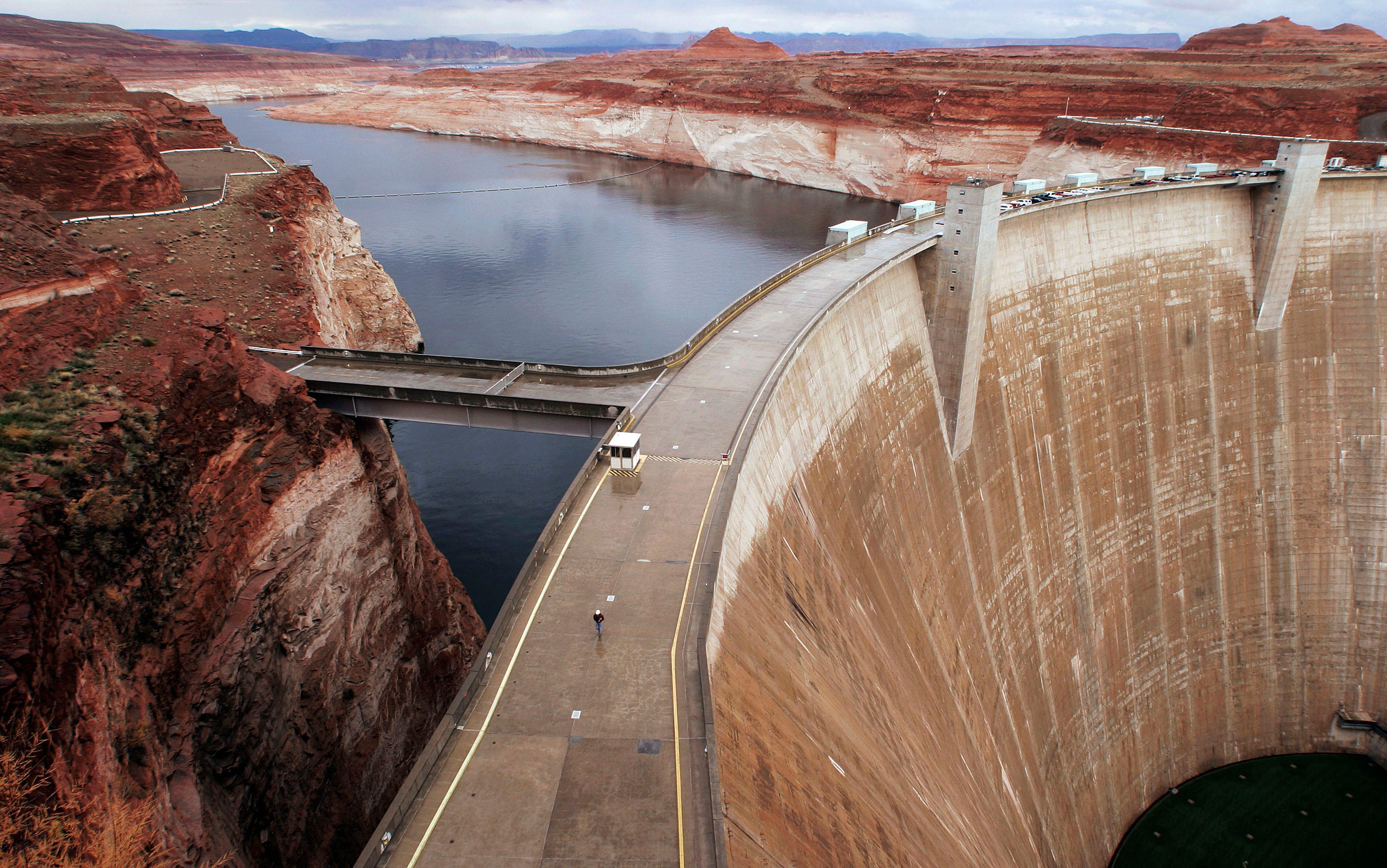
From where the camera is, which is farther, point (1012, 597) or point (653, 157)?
point (653, 157)

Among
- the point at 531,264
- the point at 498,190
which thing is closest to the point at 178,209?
the point at 531,264

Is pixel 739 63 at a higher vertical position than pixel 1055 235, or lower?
higher

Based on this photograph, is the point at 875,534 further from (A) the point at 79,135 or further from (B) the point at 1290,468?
(A) the point at 79,135

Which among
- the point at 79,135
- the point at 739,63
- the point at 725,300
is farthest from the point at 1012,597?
the point at 739,63

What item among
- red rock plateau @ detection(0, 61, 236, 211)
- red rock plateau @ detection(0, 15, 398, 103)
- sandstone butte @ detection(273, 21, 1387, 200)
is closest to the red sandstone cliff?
sandstone butte @ detection(273, 21, 1387, 200)

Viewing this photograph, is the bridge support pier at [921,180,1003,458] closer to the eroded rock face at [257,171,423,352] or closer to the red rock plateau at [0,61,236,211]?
the eroded rock face at [257,171,423,352]

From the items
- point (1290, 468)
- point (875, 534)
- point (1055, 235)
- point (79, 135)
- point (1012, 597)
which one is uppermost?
point (79, 135)
